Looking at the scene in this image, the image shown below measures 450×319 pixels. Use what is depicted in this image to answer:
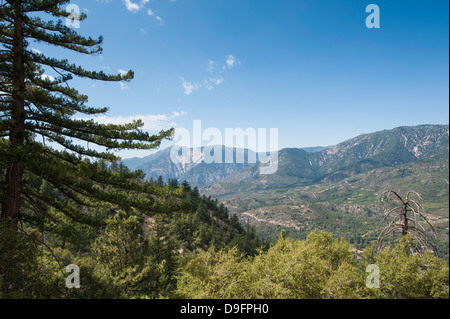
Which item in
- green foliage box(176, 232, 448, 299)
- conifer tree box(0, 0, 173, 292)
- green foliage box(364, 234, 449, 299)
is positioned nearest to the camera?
conifer tree box(0, 0, 173, 292)

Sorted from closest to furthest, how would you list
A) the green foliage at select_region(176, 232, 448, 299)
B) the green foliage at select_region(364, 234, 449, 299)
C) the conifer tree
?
1. the conifer tree
2. the green foliage at select_region(176, 232, 448, 299)
3. the green foliage at select_region(364, 234, 449, 299)

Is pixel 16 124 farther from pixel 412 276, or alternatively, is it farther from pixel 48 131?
pixel 412 276

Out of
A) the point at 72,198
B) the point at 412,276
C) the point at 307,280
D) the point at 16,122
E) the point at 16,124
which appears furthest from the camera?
the point at 307,280

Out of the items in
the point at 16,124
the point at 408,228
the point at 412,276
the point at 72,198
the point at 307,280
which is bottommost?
the point at 307,280

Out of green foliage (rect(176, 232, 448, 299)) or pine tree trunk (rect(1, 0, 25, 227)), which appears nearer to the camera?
pine tree trunk (rect(1, 0, 25, 227))

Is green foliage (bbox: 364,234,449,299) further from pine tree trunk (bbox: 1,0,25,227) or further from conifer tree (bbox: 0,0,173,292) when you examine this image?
pine tree trunk (bbox: 1,0,25,227)

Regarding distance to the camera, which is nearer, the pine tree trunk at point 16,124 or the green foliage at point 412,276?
the pine tree trunk at point 16,124

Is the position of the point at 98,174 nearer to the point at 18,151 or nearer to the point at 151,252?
the point at 18,151

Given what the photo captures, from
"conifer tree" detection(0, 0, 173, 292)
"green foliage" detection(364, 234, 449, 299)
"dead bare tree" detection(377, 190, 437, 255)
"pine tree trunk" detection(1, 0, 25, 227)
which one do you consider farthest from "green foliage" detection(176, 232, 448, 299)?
"pine tree trunk" detection(1, 0, 25, 227)

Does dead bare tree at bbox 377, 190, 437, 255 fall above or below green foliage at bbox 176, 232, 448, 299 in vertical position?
above

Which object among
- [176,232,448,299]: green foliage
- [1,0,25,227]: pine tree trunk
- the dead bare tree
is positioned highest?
[1,0,25,227]: pine tree trunk

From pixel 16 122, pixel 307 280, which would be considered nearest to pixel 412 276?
pixel 307 280

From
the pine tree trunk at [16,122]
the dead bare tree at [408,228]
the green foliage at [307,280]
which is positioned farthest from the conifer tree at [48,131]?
the dead bare tree at [408,228]

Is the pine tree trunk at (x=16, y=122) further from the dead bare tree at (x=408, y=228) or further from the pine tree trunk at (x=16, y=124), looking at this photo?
the dead bare tree at (x=408, y=228)
